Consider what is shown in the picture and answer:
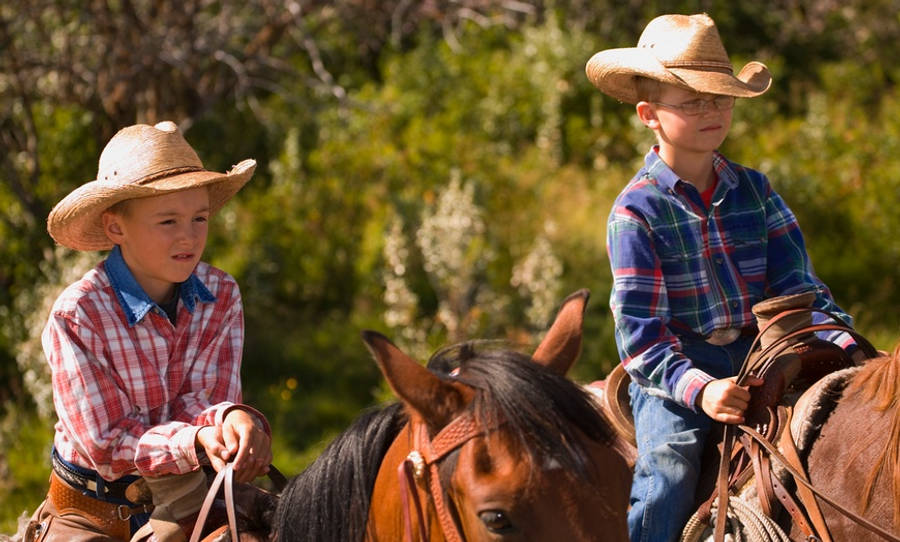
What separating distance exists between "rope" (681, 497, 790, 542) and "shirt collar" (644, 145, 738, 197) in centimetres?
101

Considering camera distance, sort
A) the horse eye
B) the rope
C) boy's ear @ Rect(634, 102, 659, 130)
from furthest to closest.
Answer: boy's ear @ Rect(634, 102, 659, 130) < the rope < the horse eye

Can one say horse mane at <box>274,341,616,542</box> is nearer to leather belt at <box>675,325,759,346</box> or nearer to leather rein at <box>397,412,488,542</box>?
leather rein at <box>397,412,488,542</box>

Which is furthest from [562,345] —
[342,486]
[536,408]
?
[342,486]

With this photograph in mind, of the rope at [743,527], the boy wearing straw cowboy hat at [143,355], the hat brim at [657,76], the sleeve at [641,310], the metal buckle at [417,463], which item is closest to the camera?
the metal buckle at [417,463]

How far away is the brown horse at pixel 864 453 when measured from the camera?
2.92m

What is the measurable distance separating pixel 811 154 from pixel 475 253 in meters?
4.56

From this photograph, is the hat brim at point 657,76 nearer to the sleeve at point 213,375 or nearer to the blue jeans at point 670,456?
the blue jeans at point 670,456

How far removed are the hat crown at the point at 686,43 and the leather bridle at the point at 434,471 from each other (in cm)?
174

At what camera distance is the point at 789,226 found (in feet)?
12.0

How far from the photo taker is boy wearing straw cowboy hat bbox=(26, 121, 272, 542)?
105 inches

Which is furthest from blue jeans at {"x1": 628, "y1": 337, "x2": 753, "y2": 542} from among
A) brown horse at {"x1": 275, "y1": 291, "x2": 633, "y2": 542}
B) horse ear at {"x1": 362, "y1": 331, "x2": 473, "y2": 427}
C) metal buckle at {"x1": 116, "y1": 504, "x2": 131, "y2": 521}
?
metal buckle at {"x1": 116, "y1": 504, "x2": 131, "y2": 521}

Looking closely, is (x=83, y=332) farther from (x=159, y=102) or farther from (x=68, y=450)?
(x=159, y=102)

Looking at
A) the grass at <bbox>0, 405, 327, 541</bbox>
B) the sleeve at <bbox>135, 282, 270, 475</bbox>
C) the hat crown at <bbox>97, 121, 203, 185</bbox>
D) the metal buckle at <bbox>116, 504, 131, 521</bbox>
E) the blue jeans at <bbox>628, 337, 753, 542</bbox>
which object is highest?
the hat crown at <bbox>97, 121, 203, 185</bbox>

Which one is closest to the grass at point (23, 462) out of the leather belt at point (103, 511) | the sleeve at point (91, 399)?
the leather belt at point (103, 511)
